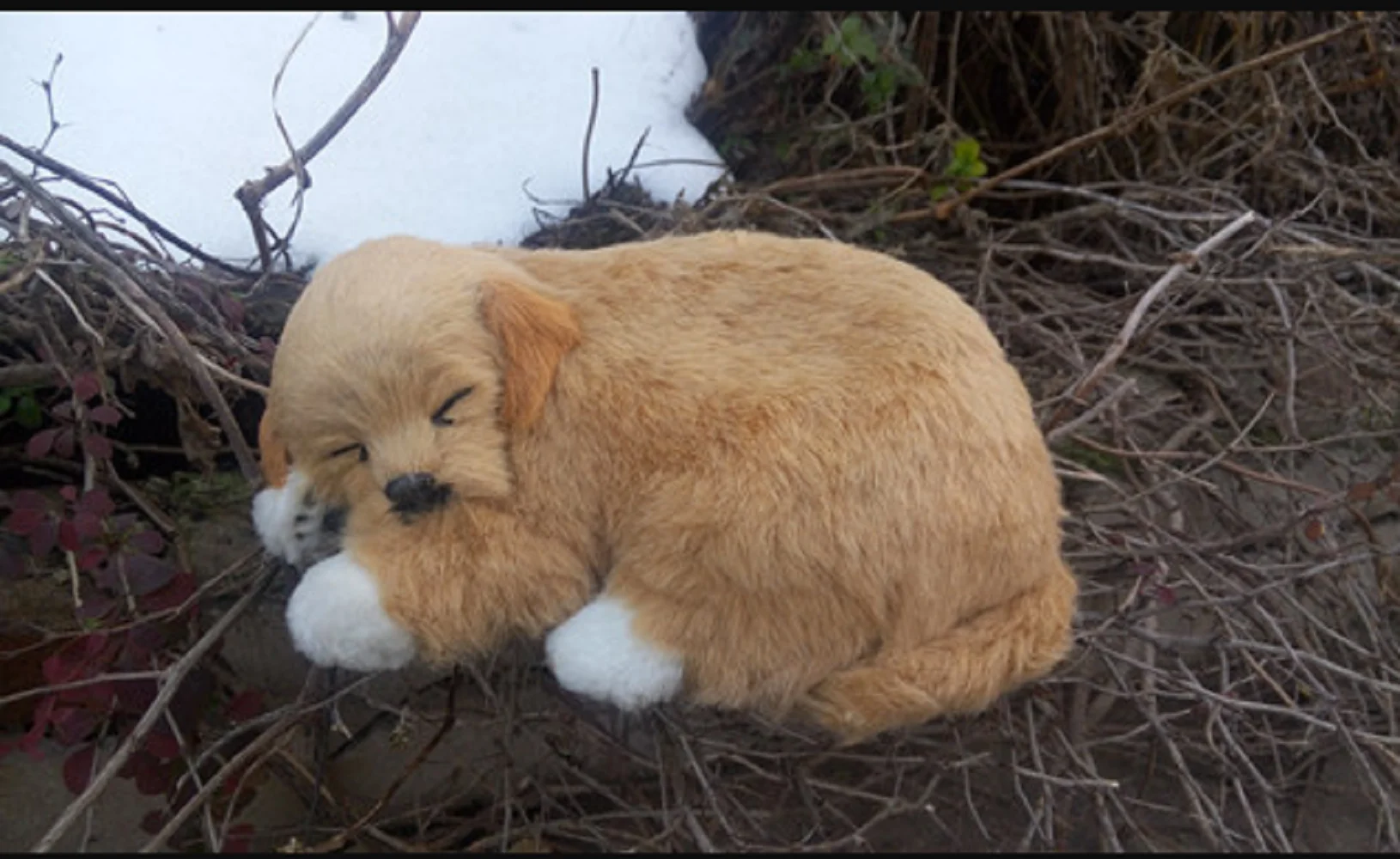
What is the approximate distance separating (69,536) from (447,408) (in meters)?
0.58

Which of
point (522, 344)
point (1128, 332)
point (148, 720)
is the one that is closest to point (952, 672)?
point (522, 344)

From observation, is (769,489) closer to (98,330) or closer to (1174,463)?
(98,330)

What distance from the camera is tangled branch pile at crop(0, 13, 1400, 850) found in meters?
1.35

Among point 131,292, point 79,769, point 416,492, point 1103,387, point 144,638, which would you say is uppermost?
point 131,292

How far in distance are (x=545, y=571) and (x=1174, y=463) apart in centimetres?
117

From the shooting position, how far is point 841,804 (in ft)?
5.33

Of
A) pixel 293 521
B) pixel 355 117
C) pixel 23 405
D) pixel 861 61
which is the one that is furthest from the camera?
pixel 861 61

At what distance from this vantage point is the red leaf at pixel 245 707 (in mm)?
1342

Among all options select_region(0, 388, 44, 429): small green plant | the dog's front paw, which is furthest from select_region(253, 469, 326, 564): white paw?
select_region(0, 388, 44, 429): small green plant

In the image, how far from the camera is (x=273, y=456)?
102cm

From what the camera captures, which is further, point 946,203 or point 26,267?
point 946,203

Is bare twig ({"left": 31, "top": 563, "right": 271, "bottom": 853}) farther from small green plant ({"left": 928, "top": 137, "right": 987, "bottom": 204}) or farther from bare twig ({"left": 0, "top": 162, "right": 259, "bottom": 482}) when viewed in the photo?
small green plant ({"left": 928, "top": 137, "right": 987, "bottom": 204})

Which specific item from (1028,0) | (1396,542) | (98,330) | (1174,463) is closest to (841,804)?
(1174,463)

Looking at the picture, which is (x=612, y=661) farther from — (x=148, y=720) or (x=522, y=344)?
(x=148, y=720)
